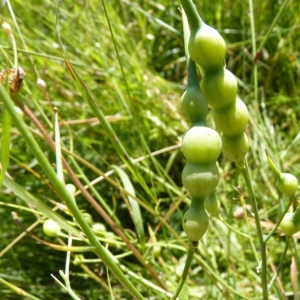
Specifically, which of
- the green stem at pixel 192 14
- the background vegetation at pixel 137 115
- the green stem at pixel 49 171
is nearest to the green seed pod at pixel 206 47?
the green stem at pixel 192 14

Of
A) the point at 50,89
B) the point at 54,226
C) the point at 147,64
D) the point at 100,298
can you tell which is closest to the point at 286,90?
the point at 147,64

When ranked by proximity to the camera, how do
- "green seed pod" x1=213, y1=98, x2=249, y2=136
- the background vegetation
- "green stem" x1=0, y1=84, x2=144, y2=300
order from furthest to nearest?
the background vegetation
"green seed pod" x1=213, y1=98, x2=249, y2=136
"green stem" x1=0, y1=84, x2=144, y2=300

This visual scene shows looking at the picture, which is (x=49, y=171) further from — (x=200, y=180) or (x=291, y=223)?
(x=291, y=223)

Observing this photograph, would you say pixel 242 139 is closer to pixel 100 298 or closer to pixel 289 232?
pixel 289 232

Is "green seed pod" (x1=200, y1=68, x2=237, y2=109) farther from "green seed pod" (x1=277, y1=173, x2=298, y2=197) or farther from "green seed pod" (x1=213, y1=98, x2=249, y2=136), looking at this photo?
"green seed pod" (x1=277, y1=173, x2=298, y2=197)

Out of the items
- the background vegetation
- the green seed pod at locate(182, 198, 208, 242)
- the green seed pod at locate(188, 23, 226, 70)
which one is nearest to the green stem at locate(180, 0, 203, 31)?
the green seed pod at locate(188, 23, 226, 70)
